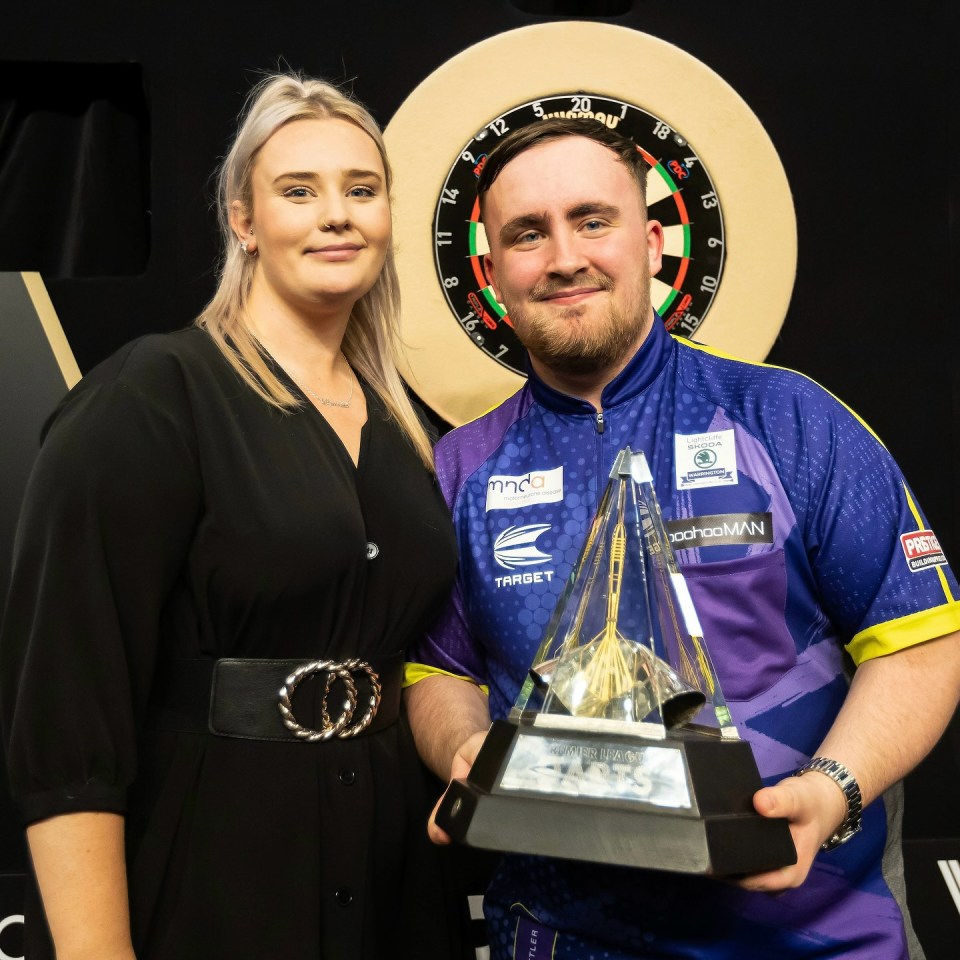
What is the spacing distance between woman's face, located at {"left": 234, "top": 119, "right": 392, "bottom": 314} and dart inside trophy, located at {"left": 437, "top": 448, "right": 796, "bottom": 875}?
511 mm

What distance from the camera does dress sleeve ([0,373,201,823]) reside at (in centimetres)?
Result: 128

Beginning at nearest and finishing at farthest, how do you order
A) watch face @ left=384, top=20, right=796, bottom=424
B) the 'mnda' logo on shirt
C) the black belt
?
the black belt < the 'mnda' logo on shirt < watch face @ left=384, top=20, right=796, bottom=424

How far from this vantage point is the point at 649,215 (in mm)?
2191

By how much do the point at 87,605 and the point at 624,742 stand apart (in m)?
0.62

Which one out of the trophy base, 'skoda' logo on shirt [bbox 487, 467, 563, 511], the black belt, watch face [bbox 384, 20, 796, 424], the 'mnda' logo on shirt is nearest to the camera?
the trophy base

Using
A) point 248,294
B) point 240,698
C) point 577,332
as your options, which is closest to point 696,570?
point 577,332

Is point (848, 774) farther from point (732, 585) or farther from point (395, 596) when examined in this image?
point (395, 596)

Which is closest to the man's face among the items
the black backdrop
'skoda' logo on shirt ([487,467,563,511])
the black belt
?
'skoda' logo on shirt ([487,467,563,511])

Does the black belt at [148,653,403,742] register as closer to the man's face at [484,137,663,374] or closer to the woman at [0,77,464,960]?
the woman at [0,77,464,960]

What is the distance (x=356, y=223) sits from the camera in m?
1.58

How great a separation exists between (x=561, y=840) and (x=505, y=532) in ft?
1.94

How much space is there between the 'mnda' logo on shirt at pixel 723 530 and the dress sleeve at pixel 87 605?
646mm

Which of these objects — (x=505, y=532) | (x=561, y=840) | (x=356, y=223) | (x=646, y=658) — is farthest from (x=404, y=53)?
(x=561, y=840)

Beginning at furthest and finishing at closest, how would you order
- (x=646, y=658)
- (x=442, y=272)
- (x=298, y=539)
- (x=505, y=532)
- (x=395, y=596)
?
(x=442, y=272), (x=505, y=532), (x=395, y=596), (x=298, y=539), (x=646, y=658)
